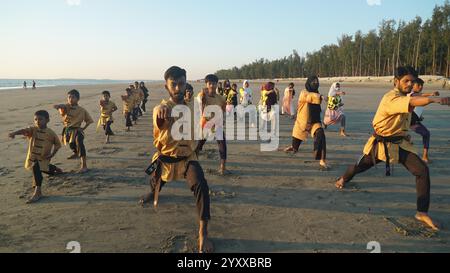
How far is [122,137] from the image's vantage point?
1048 cm

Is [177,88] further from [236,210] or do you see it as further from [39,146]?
[39,146]

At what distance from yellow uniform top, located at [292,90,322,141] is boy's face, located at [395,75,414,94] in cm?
204

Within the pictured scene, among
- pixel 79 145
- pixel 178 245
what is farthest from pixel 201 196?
pixel 79 145

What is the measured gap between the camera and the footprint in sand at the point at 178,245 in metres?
3.61

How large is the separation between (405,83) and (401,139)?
812mm

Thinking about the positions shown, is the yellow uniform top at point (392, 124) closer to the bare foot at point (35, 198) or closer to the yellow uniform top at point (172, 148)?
the yellow uniform top at point (172, 148)

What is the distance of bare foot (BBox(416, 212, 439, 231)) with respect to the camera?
402 centimetres

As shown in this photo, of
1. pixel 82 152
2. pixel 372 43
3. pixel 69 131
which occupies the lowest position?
pixel 82 152

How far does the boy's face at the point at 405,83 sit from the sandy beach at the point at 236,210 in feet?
5.94

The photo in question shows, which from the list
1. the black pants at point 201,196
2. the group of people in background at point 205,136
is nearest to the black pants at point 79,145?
the group of people in background at point 205,136

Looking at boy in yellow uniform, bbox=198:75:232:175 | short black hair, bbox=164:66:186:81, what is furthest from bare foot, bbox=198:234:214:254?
boy in yellow uniform, bbox=198:75:232:175

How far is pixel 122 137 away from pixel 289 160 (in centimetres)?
590
